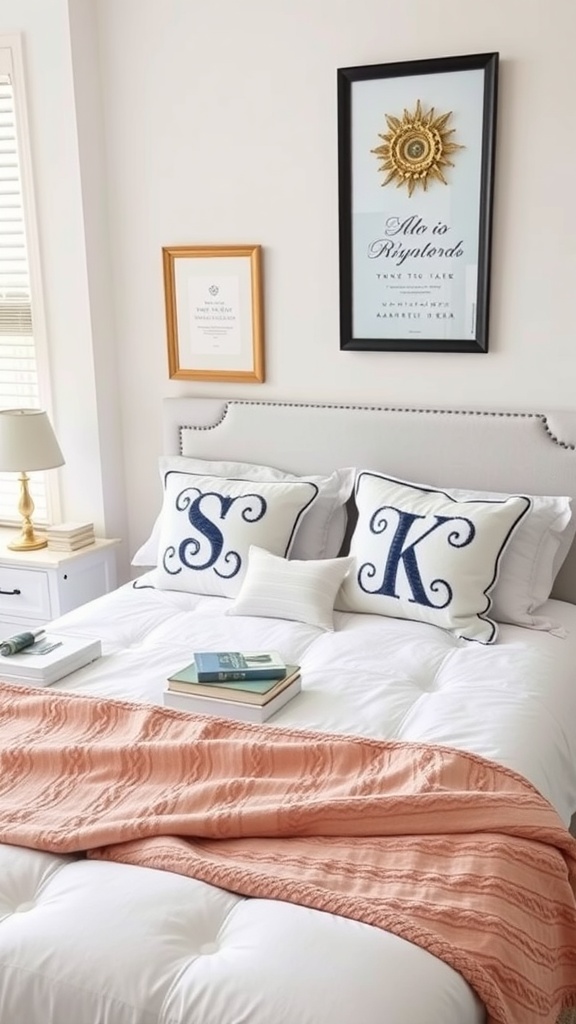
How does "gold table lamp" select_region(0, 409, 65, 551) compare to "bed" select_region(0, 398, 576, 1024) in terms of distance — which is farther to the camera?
"gold table lamp" select_region(0, 409, 65, 551)

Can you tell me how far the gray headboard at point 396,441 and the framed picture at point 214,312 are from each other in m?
0.12

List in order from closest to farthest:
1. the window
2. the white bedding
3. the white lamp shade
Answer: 1. the white bedding
2. the white lamp shade
3. the window

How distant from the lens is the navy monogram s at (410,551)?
2.55 metres

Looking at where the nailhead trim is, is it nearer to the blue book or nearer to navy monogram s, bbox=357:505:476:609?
navy monogram s, bbox=357:505:476:609

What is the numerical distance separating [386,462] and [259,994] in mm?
1944

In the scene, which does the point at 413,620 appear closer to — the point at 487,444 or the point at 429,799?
the point at 487,444

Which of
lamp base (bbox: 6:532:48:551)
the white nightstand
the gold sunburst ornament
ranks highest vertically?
the gold sunburst ornament

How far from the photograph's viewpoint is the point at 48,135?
3309 millimetres

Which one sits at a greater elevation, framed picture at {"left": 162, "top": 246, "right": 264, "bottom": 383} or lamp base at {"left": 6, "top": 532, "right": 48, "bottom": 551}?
framed picture at {"left": 162, "top": 246, "right": 264, "bottom": 383}

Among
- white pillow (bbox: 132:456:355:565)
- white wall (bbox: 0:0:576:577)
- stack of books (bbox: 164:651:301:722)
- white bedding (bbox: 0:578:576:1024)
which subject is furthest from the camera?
white pillow (bbox: 132:456:355:565)

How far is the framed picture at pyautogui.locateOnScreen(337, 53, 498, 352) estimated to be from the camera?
2.79 m

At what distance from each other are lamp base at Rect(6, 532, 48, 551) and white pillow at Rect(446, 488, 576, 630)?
1.46 metres

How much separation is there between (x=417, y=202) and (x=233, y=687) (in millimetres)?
1612

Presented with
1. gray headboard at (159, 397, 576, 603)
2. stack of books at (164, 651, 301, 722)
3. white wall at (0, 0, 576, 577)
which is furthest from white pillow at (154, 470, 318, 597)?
stack of books at (164, 651, 301, 722)
